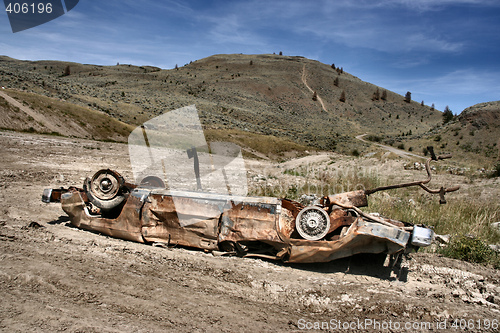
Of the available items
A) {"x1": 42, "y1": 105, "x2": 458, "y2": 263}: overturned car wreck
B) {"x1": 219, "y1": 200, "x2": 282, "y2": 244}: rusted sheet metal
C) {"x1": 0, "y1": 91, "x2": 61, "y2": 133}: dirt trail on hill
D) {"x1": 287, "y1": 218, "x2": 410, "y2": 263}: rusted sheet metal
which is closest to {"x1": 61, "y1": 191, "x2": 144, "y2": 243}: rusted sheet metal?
{"x1": 42, "y1": 105, "x2": 458, "y2": 263}: overturned car wreck

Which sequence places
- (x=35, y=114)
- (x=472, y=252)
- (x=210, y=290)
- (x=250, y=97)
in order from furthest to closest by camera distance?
(x=250, y=97)
(x=35, y=114)
(x=472, y=252)
(x=210, y=290)

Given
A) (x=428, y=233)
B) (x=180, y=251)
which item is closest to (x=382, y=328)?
(x=428, y=233)

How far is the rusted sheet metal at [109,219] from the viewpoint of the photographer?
544cm

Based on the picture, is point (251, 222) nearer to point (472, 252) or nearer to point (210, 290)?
point (210, 290)

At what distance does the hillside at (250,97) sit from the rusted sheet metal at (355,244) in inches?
1641

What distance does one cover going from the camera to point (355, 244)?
14.8 ft

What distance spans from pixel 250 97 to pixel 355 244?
256 ft

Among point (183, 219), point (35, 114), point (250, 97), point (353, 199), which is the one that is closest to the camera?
point (353, 199)

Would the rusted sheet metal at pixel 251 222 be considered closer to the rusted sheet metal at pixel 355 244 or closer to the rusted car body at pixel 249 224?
the rusted car body at pixel 249 224

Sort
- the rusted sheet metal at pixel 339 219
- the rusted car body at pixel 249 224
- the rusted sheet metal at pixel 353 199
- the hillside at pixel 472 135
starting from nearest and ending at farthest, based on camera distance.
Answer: the rusted car body at pixel 249 224 < the rusted sheet metal at pixel 339 219 < the rusted sheet metal at pixel 353 199 < the hillside at pixel 472 135

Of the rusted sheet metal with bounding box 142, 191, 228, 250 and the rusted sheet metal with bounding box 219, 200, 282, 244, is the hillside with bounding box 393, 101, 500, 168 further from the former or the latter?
the rusted sheet metal with bounding box 142, 191, 228, 250

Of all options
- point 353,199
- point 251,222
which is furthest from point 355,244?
point 251,222

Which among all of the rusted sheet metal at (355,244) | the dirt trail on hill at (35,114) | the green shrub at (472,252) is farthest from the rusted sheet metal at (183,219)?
the dirt trail on hill at (35,114)

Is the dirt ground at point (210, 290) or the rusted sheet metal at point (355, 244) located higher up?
the rusted sheet metal at point (355, 244)
